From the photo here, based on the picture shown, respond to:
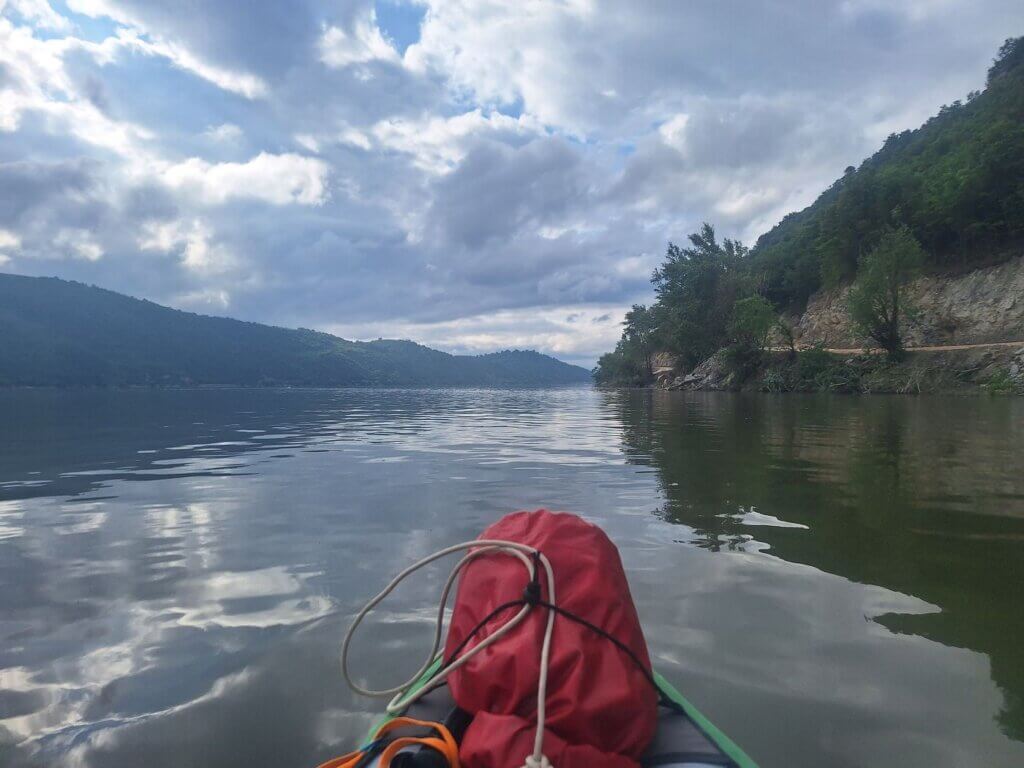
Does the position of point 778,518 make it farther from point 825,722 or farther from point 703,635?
point 825,722

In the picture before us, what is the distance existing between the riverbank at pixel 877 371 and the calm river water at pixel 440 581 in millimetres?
28666

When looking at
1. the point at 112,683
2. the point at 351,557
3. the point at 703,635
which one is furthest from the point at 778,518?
the point at 112,683

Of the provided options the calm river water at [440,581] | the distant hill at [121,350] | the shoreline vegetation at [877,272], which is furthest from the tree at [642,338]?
the distant hill at [121,350]

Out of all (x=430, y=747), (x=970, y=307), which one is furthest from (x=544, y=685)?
(x=970, y=307)

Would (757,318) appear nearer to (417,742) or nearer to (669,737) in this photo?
(669,737)

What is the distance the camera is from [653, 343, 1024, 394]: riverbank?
32875 mm

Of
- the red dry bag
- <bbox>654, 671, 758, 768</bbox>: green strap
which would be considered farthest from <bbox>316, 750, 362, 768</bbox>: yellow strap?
<bbox>654, 671, 758, 768</bbox>: green strap

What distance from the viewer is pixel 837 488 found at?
26.6 ft

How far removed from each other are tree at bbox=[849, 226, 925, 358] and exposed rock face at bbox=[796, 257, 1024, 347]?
6.05 feet

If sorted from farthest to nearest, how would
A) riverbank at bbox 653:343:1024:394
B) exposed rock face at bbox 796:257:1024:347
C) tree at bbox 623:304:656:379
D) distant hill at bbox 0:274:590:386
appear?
distant hill at bbox 0:274:590:386
tree at bbox 623:304:656:379
exposed rock face at bbox 796:257:1024:347
riverbank at bbox 653:343:1024:394

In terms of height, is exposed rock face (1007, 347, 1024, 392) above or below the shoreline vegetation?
below

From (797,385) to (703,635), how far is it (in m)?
47.6

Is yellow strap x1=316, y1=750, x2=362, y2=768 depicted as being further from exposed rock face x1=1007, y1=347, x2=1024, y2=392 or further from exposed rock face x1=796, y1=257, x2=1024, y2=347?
exposed rock face x1=796, y1=257, x2=1024, y2=347

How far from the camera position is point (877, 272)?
128 ft
